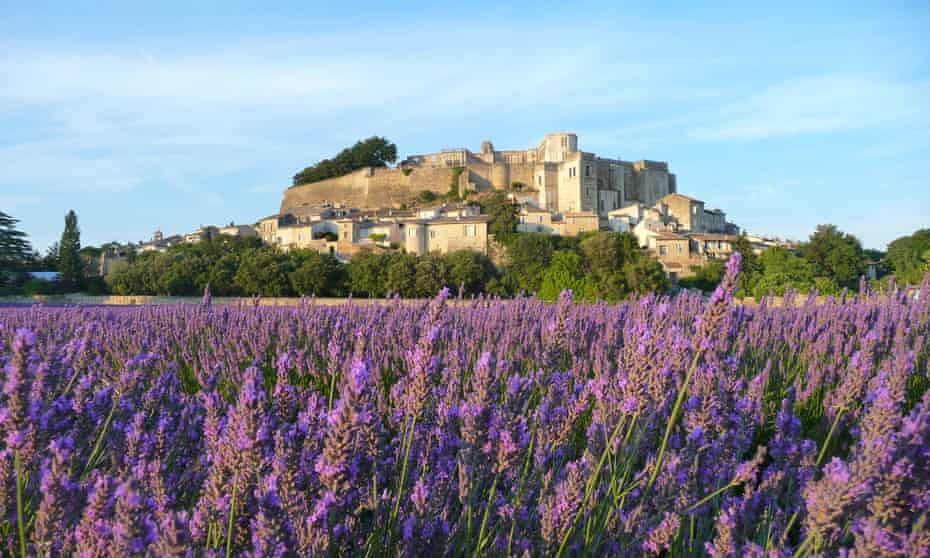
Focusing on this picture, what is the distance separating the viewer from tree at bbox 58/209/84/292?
4466 centimetres

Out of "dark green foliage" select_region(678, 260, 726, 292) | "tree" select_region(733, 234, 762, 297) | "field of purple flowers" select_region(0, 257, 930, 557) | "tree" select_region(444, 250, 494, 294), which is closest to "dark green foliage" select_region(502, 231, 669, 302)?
"tree" select_region(444, 250, 494, 294)

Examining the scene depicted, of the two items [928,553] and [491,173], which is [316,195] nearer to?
[491,173]

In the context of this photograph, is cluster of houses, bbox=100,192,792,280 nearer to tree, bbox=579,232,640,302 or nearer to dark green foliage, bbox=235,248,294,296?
dark green foliage, bbox=235,248,294,296

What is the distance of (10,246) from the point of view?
40.4 metres

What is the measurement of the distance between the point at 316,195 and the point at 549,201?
80.7ft

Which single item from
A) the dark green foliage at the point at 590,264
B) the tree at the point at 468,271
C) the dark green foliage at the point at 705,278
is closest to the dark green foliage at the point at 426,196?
the dark green foliage at the point at 590,264

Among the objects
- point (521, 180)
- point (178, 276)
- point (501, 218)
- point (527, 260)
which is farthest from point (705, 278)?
point (178, 276)

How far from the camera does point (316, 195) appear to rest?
74.4m

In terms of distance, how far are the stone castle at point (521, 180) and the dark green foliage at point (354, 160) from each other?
6.73ft

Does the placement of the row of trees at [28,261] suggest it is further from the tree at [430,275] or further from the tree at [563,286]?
the tree at [563,286]

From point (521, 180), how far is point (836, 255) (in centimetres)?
3575

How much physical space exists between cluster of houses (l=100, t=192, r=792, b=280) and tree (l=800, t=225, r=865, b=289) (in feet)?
30.7

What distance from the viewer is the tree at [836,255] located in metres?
38.1

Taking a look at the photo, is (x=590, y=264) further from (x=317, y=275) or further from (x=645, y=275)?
(x=317, y=275)
